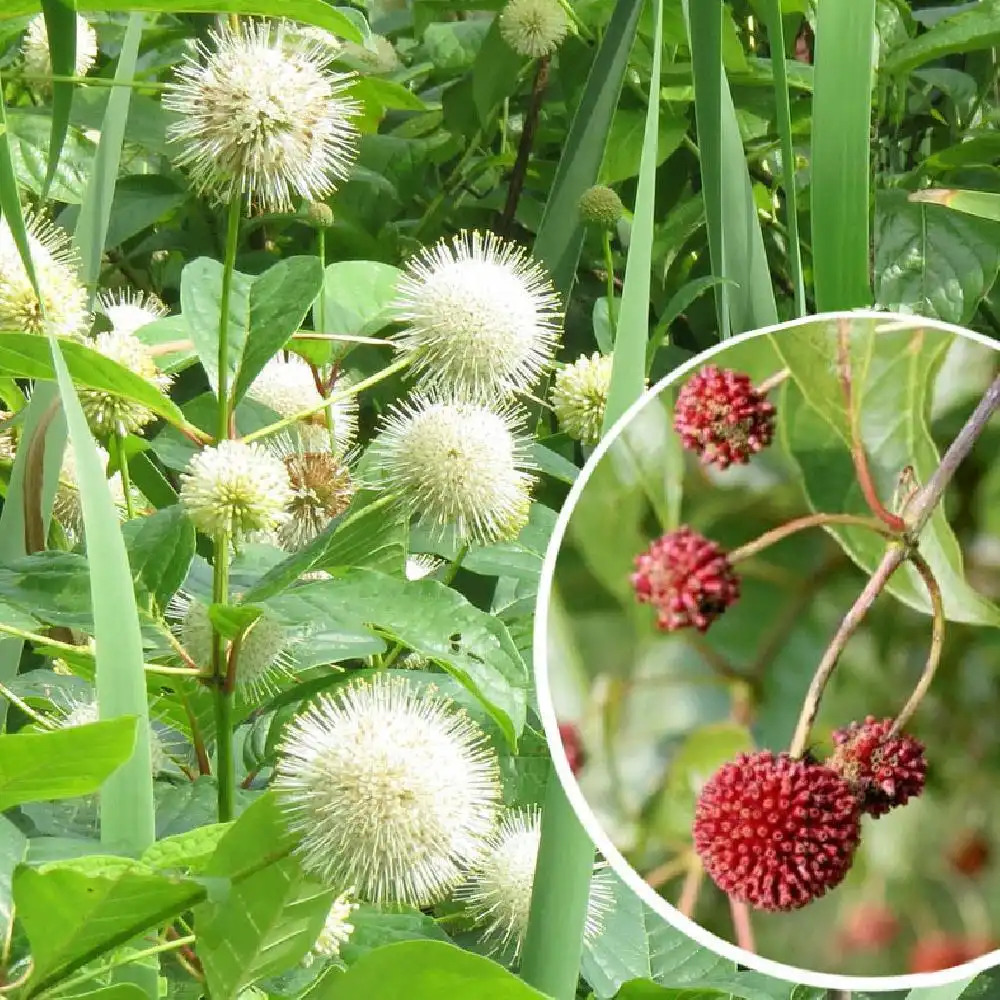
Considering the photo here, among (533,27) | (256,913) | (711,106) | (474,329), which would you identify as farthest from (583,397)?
(533,27)

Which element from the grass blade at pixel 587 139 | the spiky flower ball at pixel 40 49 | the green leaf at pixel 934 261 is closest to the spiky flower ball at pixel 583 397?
the grass blade at pixel 587 139

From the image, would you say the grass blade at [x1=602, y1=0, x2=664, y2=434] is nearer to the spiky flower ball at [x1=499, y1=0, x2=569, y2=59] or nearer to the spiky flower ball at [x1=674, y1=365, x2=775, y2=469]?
the spiky flower ball at [x1=674, y1=365, x2=775, y2=469]

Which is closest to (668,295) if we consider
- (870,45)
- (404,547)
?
(404,547)

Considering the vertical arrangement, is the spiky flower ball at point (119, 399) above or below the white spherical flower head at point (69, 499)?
above

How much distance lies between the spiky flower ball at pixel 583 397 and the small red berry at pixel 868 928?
33 cm

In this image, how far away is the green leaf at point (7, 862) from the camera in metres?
0.46

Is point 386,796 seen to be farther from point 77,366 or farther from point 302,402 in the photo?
point 302,402

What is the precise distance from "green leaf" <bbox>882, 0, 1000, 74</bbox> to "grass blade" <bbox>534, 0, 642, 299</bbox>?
55 centimetres

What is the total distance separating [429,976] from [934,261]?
717 millimetres

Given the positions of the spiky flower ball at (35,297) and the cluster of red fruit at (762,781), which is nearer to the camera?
the cluster of red fruit at (762,781)

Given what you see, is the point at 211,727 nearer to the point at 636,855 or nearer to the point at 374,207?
the point at 636,855

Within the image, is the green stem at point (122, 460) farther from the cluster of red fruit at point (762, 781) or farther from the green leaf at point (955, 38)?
the green leaf at point (955, 38)

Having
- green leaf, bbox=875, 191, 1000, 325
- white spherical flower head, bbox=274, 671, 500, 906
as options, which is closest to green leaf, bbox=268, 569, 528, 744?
white spherical flower head, bbox=274, 671, 500, 906

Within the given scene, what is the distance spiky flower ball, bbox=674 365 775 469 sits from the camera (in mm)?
367
